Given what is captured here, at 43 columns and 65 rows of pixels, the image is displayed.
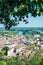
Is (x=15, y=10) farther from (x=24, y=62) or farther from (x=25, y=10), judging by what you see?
(x=24, y=62)

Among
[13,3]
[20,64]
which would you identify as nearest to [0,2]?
[13,3]

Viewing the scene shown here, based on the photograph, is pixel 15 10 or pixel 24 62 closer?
pixel 15 10

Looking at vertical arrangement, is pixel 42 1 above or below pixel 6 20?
above

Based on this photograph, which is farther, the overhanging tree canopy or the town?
the town

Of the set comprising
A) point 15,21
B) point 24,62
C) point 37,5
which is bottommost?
point 24,62

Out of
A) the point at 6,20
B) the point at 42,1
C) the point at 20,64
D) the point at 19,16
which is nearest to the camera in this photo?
the point at 42,1

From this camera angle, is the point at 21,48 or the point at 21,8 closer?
the point at 21,8

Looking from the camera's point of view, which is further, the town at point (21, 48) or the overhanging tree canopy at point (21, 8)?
the town at point (21, 48)

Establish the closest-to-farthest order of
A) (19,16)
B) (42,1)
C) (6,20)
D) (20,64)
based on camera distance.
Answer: (42,1), (19,16), (6,20), (20,64)

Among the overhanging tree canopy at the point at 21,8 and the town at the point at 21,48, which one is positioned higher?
the overhanging tree canopy at the point at 21,8

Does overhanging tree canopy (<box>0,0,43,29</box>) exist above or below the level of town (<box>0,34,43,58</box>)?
above

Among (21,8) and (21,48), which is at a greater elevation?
(21,8)
